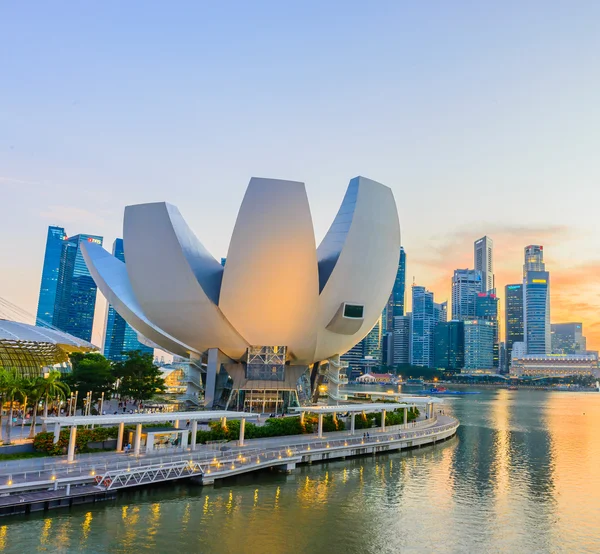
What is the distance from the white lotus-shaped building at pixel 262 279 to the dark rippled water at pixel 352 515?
1428 centimetres

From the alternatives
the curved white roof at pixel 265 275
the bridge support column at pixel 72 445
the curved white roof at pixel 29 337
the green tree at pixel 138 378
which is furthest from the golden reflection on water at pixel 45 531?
the green tree at pixel 138 378

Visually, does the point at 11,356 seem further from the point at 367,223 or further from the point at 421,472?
the point at 421,472

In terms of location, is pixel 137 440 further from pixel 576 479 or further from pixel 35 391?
pixel 576 479

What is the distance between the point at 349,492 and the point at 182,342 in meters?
25.5

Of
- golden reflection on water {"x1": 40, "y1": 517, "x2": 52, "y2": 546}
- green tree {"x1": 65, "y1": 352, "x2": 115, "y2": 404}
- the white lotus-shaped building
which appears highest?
the white lotus-shaped building

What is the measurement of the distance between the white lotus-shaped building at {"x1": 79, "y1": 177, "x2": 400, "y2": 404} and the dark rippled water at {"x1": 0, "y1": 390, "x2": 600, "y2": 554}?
14.3 m

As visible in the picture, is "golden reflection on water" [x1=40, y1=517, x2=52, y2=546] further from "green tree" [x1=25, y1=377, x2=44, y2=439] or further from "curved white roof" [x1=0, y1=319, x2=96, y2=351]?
"curved white roof" [x1=0, y1=319, x2=96, y2=351]

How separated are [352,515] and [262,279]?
2143 centimetres

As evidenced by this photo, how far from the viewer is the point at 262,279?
4106cm

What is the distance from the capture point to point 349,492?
26.4 meters

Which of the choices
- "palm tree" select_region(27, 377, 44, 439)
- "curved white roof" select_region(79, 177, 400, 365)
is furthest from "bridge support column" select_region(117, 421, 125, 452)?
"curved white roof" select_region(79, 177, 400, 365)

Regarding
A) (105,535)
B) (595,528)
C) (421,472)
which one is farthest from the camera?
(421,472)

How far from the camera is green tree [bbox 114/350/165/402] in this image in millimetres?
47656

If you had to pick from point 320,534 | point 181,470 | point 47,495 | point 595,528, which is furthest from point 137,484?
point 595,528
